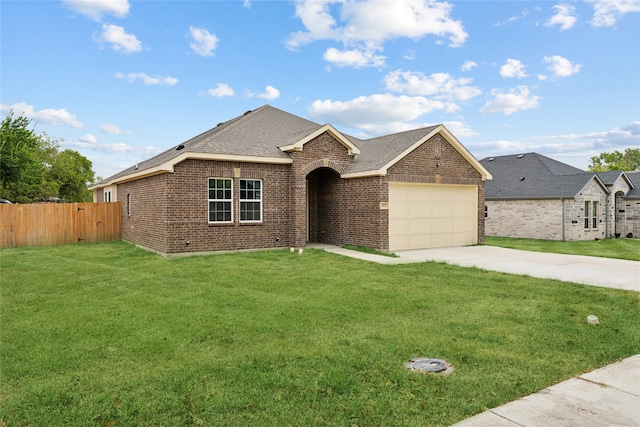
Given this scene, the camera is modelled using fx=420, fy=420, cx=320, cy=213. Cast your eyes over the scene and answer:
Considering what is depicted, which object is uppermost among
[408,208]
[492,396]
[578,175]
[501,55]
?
[501,55]

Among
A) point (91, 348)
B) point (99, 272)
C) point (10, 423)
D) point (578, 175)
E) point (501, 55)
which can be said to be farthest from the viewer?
point (578, 175)

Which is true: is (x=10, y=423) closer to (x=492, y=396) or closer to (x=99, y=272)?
(x=492, y=396)

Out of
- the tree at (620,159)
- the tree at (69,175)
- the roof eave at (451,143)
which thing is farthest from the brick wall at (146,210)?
the tree at (620,159)

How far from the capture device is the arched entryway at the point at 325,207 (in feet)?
56.4

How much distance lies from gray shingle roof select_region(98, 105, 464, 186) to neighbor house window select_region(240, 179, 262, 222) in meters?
1.06

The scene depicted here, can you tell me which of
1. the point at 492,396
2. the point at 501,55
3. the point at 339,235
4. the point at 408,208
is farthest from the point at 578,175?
the point at 492,396

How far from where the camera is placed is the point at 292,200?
15.9 m

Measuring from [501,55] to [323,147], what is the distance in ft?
24.9

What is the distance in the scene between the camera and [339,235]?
17172 millimetres

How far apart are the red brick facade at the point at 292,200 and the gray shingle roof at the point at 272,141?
0.42 meters

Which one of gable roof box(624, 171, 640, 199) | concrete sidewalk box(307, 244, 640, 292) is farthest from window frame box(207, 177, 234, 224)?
gable roof box(624, 171, 640, 199)

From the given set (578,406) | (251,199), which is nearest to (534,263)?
(251,199)

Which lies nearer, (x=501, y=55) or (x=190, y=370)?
(x=190, y=370)

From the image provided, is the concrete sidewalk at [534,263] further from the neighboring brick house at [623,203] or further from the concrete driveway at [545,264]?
the neighboring brick house at [623,203]
